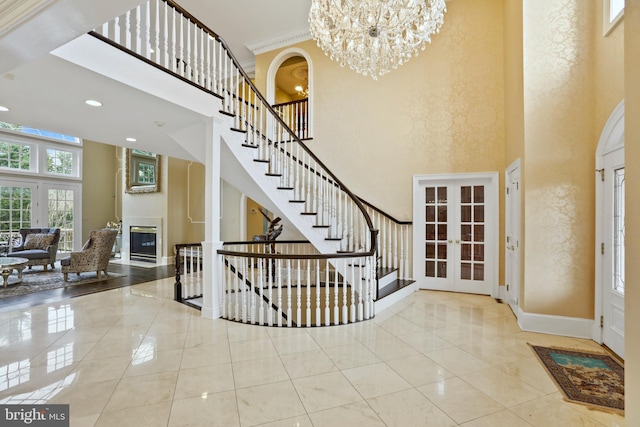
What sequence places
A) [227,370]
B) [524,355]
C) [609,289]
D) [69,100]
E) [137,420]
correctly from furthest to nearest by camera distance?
[69,100] < [609,289] < [524,355] < [227,370] < [137,420]

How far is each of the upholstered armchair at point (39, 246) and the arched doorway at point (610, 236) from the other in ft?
33.5

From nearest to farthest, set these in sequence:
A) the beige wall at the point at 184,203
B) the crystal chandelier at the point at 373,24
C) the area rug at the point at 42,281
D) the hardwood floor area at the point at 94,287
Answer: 1. the crystal chandelier at the point at 373,24
2. the hardwood floor area at the point at 94,287
3. the area rug at the point at 42,281
4. the beige wall at the point at 184,203

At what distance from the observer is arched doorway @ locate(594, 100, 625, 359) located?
282 cm

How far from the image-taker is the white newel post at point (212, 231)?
386cm

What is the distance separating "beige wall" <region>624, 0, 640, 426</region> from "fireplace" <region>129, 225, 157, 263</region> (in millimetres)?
9449

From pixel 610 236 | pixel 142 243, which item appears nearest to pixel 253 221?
pixel 142 243

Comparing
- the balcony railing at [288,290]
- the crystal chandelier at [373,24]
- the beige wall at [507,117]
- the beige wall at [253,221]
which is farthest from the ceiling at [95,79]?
the beige wall at [253,221]

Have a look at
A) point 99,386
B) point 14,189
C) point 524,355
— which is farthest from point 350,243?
point 14,189

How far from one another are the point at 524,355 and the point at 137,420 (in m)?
3.22

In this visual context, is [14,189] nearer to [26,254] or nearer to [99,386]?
[26,254]

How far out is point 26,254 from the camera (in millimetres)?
6777

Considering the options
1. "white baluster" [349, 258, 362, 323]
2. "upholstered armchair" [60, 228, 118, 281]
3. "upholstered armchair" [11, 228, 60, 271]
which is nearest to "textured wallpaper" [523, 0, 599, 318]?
"white baluster" [349, 258, 362, 323]

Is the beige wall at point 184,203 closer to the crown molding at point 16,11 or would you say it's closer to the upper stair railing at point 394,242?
the upper stair railing at point 394,242

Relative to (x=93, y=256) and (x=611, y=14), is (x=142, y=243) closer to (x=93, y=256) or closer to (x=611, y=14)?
(x=93, y=256)
